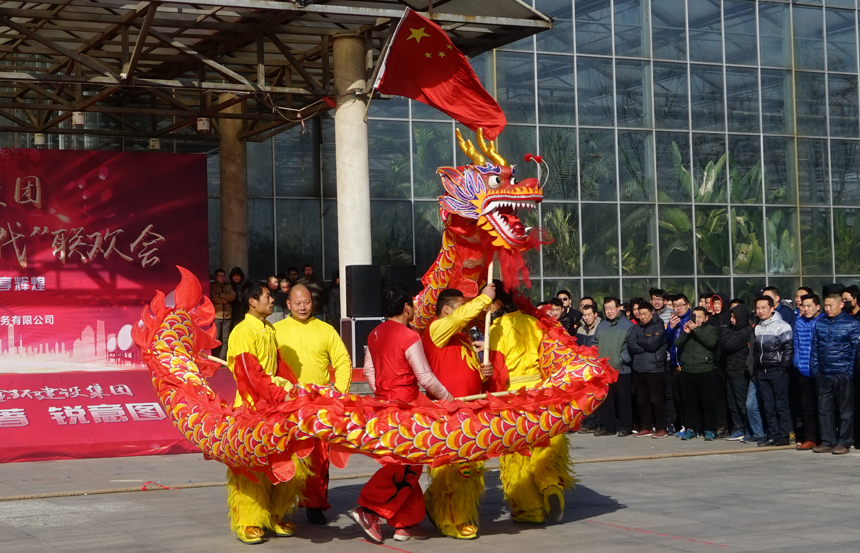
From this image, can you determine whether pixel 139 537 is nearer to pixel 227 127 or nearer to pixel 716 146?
pixel 227 127

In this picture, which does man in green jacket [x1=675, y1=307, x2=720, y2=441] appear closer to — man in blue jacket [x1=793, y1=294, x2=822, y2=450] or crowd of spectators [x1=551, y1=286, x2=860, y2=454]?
crowd of spectators [x1=551, y1=286, x2=860, y2=454]

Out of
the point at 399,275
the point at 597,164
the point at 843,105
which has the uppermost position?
the point at 843,105

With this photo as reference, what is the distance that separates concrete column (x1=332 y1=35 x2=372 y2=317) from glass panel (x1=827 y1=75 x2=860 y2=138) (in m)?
11.9

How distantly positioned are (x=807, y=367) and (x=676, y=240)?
35.5ft

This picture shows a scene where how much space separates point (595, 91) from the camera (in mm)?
21141

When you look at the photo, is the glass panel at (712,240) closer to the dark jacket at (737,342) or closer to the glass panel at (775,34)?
the glass panel at (775,34)

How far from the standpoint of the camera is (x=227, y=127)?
19047mm

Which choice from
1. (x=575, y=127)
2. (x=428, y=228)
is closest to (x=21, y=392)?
(x=428, y=228)

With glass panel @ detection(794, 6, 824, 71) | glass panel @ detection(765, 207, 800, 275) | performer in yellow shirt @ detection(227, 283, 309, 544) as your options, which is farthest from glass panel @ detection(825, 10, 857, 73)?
performer in yellow shirt @ detection(227, 283, 309, 544)

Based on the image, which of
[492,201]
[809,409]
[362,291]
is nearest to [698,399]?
[809,409]

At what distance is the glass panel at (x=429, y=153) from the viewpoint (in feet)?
66.3

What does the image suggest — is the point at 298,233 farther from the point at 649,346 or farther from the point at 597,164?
the point at 649,346

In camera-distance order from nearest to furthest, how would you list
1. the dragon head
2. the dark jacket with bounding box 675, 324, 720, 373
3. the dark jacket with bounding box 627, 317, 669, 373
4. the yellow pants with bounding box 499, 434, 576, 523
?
the dragon head, the yellow pants with bounding box 499, 434, 576, 523, the dark jacket with bounding box 675, 324, 720, 373, the dark jacket with bounding box 627, 317, 669, 373

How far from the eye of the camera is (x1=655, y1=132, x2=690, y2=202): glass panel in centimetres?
2161
